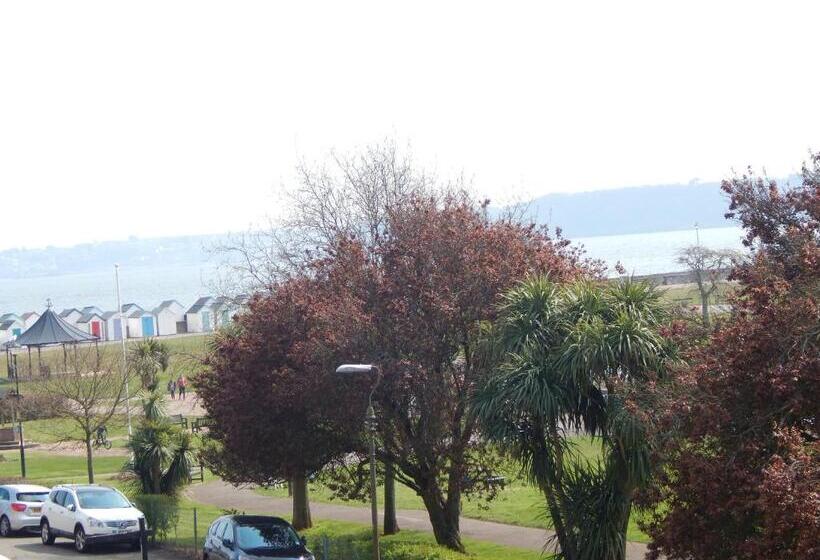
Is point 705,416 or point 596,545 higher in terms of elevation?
point 705,416

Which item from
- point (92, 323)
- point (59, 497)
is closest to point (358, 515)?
point (59, 497)

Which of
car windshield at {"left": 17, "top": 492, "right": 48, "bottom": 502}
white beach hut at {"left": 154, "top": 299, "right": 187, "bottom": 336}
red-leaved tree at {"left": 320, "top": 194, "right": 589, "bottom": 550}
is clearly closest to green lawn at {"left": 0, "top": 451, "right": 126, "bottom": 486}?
car windshield at {"left": 17, "top": 492, "right": 48, "bottom": 502}

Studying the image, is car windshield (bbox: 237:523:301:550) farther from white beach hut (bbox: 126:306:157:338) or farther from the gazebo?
white beach hut (bbox: 126:306:157:338)

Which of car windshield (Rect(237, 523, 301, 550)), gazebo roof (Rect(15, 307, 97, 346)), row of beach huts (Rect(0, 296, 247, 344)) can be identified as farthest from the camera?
row of beach huts (Rect(0, 296, 247, 344))

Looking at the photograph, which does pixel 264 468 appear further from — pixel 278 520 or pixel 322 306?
pixel 322 306

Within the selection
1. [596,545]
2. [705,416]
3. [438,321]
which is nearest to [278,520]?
[438,321]

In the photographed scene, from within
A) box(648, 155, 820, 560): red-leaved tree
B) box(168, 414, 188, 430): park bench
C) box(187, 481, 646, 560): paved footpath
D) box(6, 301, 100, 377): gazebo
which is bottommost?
box(187, 481, 646, 560): paved footpath

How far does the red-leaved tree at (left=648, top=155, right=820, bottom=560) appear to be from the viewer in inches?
440

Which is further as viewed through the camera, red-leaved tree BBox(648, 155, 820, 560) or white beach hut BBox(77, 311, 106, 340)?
white beach hut BBox(77, 311, 106, 340)

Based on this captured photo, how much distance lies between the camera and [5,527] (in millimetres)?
30609

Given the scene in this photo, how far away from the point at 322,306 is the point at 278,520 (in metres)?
4.34

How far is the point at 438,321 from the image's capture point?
69.8ft

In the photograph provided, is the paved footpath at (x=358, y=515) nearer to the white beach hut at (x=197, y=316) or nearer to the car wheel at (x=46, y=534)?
the car wheel at (x=46, y=534)

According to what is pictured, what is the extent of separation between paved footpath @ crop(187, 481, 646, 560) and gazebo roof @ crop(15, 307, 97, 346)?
32718mm
